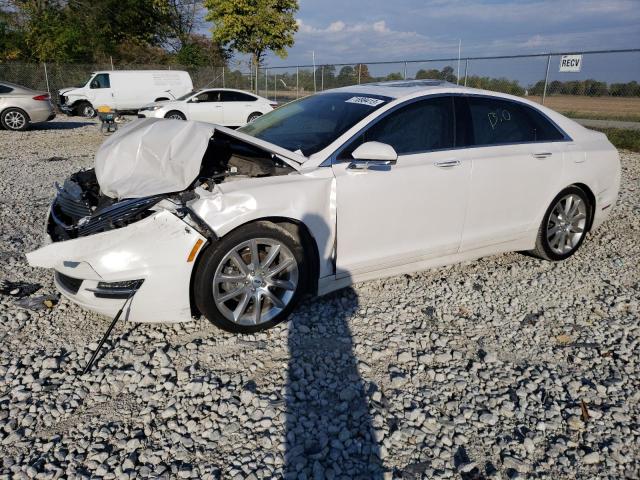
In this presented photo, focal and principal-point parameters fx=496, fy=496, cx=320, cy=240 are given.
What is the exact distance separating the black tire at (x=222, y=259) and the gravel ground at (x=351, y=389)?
0.42ft

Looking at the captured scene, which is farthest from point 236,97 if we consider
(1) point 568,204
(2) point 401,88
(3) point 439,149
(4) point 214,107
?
(3) point 439,149

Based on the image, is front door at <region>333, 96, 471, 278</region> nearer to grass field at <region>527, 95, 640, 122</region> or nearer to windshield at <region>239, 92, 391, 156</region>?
windshield at <region>239, 92, 391, 156</region>

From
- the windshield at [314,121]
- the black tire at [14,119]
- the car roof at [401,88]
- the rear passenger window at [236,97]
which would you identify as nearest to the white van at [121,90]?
the black tire at [14,119]

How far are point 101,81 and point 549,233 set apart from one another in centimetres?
1933

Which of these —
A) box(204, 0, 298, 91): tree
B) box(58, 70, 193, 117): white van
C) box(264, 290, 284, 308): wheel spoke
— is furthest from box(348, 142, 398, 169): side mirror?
box(204, 0, 298, 91): tree

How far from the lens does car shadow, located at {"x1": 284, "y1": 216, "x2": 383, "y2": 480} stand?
232 centimetres

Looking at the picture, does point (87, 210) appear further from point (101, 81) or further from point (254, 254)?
point (101, 81)

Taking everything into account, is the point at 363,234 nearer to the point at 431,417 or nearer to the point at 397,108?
the point at 397,108

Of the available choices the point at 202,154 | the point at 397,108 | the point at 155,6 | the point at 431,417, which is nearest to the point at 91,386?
the point at 202,154

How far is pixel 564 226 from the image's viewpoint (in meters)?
4.71

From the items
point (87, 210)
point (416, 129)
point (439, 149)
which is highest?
point (416, 129)

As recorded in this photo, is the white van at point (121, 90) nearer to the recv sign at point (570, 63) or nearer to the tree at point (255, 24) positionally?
→ the tree at point (255, 24)

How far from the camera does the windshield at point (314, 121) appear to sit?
3658mm

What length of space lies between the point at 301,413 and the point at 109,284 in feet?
4.55
